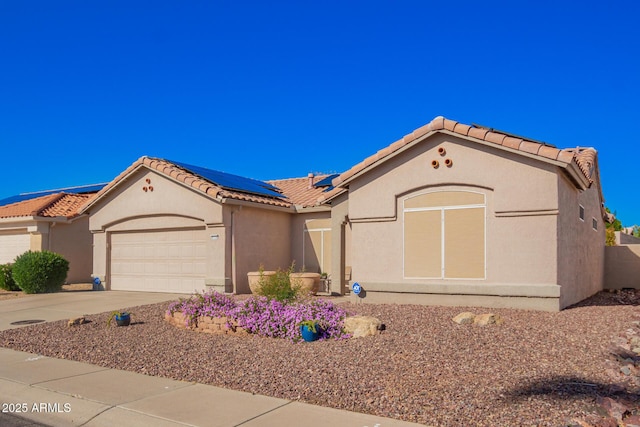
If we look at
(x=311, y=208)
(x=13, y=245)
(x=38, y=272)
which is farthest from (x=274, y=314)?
(x=13, y=245)

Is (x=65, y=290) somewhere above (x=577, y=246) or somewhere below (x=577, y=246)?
below

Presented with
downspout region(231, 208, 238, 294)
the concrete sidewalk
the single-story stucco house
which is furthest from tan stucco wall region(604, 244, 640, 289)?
the concrete sidewalk

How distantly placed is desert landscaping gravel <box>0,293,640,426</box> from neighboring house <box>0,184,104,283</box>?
11.5 meters

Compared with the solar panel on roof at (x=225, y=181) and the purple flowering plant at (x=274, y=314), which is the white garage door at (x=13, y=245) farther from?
the purple flowering plant at (x=274, y=314)

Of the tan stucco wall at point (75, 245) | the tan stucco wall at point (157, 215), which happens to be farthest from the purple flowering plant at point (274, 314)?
the tan stucco wall at point (75, 245)

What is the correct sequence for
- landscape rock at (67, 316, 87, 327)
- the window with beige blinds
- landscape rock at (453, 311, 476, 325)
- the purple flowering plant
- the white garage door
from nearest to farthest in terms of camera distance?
the purple flowering plant < landscape rock at (453, 311, 476, 325) < landscape rock at (67, 316, 87, 327) < the window with beige blinds < the white garage door

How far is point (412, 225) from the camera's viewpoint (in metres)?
13.8

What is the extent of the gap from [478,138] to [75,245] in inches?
706

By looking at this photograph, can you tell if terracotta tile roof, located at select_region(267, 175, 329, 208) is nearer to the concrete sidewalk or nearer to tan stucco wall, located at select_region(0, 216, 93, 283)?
tan stucco wall, located at select_region(0, 216, 93, 283)

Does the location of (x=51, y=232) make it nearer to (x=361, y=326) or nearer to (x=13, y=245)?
(x=13, y=245)

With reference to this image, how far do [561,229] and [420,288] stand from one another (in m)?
3.44

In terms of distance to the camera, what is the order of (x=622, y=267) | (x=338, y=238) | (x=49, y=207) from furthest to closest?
(x=49, y=207) → (x=622, y=267) → (x=338, y=238)

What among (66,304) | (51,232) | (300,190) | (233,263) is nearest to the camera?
(66,304)

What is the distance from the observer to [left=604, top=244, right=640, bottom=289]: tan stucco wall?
21109 millimetres
